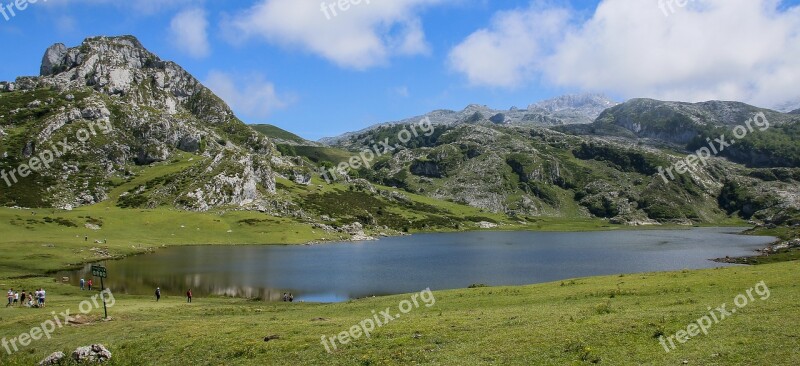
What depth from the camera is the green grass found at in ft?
71.5

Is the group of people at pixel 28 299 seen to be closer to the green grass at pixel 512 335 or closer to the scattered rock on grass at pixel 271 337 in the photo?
the green grass at pixel 512 335

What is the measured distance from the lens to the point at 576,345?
2319 centimetres

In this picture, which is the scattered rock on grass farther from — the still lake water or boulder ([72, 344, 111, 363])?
the still lake water

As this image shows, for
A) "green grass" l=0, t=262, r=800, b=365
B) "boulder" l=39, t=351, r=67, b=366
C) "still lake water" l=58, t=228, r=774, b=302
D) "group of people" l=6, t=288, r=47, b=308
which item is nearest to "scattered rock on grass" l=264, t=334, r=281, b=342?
"green grass" l=0, t=262, r=800, b=365

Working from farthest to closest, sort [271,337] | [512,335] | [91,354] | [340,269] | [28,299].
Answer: [340,269] < [28,299] < [271,337] < [91,354] < [512,335]

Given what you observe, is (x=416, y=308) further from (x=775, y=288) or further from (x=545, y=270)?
(x=545, y=270)

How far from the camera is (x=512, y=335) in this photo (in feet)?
86.9

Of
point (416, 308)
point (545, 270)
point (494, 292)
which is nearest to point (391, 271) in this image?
point (545, 270)

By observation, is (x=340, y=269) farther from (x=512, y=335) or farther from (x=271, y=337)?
(x=512, y=335)

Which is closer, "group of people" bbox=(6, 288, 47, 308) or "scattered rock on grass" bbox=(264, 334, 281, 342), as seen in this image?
"scattered rock on grass" bbox=(264, 334, 281, 342)

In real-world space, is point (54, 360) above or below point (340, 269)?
below

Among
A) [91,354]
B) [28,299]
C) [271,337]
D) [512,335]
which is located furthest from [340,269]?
[512,335]

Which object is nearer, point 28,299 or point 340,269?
point 28,299

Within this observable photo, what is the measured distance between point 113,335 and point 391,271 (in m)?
75.0
